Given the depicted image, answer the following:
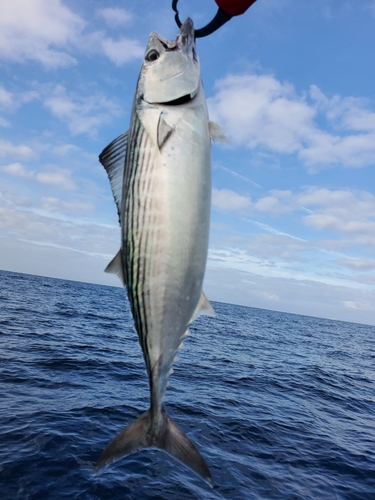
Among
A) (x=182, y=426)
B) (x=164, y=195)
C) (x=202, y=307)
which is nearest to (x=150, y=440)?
(x=202, y=307)

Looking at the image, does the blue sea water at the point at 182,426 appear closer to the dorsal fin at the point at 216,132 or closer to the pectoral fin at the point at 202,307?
the pectoral fin at the point at 202,307

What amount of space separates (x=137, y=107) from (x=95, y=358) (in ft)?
51.5

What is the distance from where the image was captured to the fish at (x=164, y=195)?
7.52 feet

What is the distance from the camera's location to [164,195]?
2.28 m

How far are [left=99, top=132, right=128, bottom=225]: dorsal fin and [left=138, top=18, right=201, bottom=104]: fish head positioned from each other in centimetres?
35

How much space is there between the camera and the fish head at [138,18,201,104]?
96.7 inches

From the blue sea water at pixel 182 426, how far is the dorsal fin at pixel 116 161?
6.21 metres

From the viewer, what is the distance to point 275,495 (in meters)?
7.34

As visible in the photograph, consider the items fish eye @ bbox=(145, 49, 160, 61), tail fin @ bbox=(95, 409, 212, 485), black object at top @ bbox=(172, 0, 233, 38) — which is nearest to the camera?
black object at top @ bbox=(172, 0, 233, 38)

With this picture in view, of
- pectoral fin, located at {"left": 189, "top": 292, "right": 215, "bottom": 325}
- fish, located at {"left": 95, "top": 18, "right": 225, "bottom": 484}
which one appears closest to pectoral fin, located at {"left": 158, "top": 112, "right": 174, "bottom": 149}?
fish, located at {"left": 95, "top": 18, "right": 225, "bottom": 484}

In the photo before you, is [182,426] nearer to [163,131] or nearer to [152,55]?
[163,131]

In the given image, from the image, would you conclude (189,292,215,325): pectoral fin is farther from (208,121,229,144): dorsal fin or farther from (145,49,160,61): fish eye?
(145,49,160,61): fish eye

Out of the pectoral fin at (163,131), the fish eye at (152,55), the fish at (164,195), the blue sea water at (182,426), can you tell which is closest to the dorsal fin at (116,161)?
the fish at (164,195)

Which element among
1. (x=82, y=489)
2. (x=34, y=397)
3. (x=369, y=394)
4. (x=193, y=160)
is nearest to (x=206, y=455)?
(x=82, y=489)
